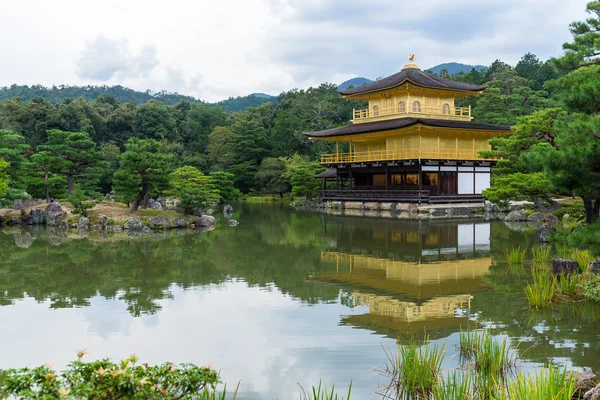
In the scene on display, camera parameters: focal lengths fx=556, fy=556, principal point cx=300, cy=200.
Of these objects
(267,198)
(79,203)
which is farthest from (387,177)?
(79,203)

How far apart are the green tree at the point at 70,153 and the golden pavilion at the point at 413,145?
13633 millimetres

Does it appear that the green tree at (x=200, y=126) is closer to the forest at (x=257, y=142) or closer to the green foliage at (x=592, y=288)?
the forest at (x=257, y=142)

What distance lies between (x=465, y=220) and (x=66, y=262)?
16876 millimetres

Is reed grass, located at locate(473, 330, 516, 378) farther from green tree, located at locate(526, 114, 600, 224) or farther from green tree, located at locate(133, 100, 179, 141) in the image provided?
green tree, located at locate(133, 100, 179, 141)

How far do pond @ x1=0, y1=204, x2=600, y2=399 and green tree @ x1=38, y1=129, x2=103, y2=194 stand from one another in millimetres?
9724

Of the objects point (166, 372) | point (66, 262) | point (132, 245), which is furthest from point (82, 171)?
point (166, 372)

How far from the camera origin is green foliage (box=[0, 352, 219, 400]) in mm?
3496

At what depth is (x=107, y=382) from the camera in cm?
366

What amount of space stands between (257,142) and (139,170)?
2603cm

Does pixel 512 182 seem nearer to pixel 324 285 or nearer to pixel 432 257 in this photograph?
pixel 432 257

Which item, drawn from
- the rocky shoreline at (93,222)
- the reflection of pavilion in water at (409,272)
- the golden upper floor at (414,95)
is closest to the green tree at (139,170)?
the rocky shoreline at (93,222)

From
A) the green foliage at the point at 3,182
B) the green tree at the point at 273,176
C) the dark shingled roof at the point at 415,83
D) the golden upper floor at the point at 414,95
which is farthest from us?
the green tree at the point at 273,176

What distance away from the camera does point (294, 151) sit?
4684cm

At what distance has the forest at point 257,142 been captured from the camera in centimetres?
753
